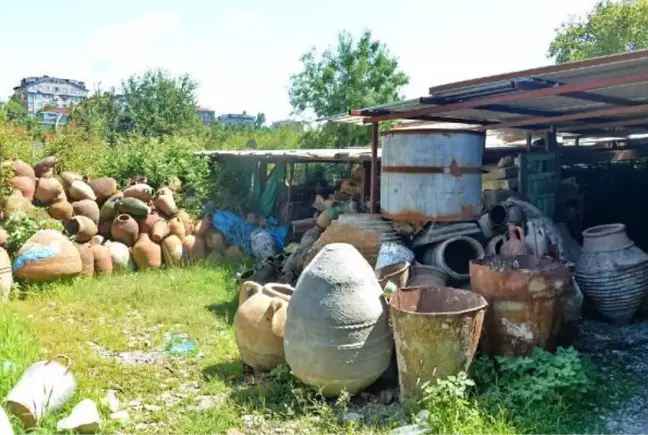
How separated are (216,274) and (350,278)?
4.79 meters

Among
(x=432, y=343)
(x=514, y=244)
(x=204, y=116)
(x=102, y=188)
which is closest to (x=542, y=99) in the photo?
(x=514, y=244)

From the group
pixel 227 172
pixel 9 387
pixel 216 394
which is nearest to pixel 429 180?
pixel 216 394

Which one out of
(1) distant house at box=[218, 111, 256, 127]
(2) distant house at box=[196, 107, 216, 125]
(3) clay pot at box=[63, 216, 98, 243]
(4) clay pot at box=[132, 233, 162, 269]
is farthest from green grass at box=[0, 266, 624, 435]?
(1) distant house at box=[218, 111, 256, 127]

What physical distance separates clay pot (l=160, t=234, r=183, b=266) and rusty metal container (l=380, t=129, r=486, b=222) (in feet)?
15.4

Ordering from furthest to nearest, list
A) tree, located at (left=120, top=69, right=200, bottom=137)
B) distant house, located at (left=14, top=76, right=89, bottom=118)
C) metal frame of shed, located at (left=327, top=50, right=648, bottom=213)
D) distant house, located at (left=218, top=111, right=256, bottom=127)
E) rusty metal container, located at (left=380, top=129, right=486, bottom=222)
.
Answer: distant house, located at (left=14, top=76, right=89, bottom=118)
distant house, located at (left=218, top=111, right=256, bottom=127)
tree, located at (left=120, top=69, right=200, bottom=137)
rusty metal container, located at (left=380, top=129, right=486, bottom=222)
metal frame of shed, located at (left=327, top=50, right=648, bottom=213)

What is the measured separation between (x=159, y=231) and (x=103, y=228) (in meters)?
0.96

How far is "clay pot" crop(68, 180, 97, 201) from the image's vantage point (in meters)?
9.30

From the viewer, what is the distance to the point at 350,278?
4.14 meters

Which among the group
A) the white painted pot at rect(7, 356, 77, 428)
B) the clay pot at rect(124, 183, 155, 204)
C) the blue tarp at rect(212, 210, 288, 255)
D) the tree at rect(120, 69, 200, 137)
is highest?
the tree at rect(120, 69, 200, 137)

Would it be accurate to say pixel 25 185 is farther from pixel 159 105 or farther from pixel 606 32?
pixel 606 32

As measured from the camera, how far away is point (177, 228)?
32.4ft

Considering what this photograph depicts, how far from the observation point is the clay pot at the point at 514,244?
5.54 m

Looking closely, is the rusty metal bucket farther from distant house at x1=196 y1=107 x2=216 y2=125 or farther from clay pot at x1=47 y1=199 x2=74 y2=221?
distant house at x1=196 y1=107 x2=216 y2=125

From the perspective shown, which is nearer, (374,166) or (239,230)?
(374,166)
